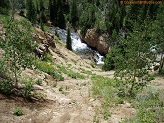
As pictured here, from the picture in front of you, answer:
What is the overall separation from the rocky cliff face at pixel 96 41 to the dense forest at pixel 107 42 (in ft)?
4.23

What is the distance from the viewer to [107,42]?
68.8 meters

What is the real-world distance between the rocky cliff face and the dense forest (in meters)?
1.29

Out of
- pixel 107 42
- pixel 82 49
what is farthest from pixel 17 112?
pixel 107 42

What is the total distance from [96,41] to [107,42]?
373 cm

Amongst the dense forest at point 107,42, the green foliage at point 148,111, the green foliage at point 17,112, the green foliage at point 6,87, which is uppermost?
the dense forest at point 107,42

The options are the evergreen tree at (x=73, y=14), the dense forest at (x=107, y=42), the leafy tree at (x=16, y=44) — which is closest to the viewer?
the leafy tree at (x=16, y=44)

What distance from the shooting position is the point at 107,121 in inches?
456

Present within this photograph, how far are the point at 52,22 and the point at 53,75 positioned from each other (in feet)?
228

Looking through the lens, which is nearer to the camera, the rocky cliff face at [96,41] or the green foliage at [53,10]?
the rocky cliff face at [96,41]

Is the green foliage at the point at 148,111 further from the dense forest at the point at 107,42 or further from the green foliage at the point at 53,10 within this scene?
the green foliage at the point at 53,10

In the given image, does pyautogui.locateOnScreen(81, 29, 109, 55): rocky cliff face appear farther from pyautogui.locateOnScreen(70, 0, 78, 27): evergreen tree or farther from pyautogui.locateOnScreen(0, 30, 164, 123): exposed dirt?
pyautogui.locateOnScreen(0, 30, 164, 123): exposed dirt

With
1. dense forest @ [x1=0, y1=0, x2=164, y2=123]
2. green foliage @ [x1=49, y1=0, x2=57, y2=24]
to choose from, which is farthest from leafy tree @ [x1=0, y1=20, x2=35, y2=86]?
green foliage @ [x1=49, y1=0, x2=57, y2=24]

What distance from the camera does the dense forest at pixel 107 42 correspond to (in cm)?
1296

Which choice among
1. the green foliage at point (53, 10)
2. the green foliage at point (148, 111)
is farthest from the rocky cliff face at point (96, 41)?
the green foliage at point (148, 111)
